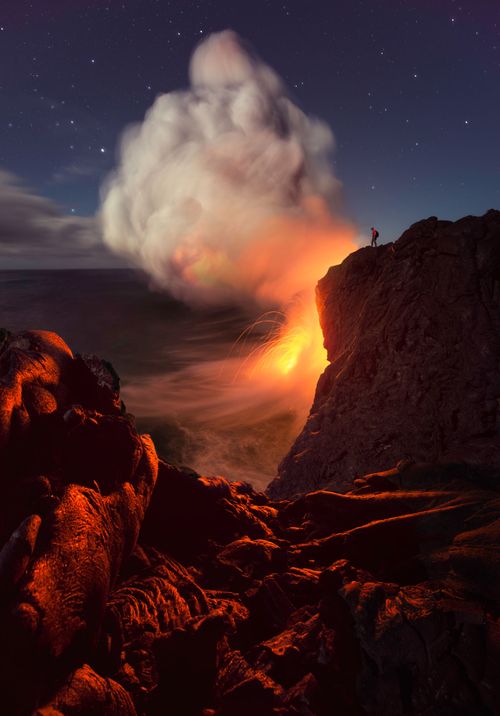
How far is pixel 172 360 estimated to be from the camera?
7894 centimetres

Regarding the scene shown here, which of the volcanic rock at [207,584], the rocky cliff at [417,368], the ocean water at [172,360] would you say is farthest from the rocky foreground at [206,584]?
the ocean water at [172,360]

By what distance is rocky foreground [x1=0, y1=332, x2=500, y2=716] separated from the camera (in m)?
4.39

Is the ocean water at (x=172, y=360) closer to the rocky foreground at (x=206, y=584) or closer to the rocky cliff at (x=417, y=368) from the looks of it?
the rocky cliff at (x=417, y=368)

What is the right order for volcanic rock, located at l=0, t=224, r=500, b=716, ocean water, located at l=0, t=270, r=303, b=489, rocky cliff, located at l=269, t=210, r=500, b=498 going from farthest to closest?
ocean water, located at l=0, t=270, r=303, b=489 → rocky cliff, located at l=269, t=210, r=500, b=498 → volcanic rock, located at l=0, t=224, r=500, b=716

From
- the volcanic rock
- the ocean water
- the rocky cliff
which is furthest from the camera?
the ocean water

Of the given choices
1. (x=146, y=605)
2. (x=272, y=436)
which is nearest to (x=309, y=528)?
(x=146, y=605)

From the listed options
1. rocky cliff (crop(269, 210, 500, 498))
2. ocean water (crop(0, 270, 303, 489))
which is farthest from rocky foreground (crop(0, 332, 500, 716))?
ocean water (crop(0, 270, 303, 489))

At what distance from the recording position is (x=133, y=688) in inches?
196

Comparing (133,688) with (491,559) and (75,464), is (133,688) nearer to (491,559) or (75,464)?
(75,464)

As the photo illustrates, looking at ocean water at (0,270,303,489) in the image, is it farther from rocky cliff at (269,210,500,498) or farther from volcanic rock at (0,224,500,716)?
volcanic rock at (0,224,500,716)

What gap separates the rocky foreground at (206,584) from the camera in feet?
14.4

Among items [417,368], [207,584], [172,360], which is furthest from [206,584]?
[172,360]

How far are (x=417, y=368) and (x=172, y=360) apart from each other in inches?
2695

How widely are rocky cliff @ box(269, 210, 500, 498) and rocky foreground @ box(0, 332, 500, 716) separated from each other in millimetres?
4358
